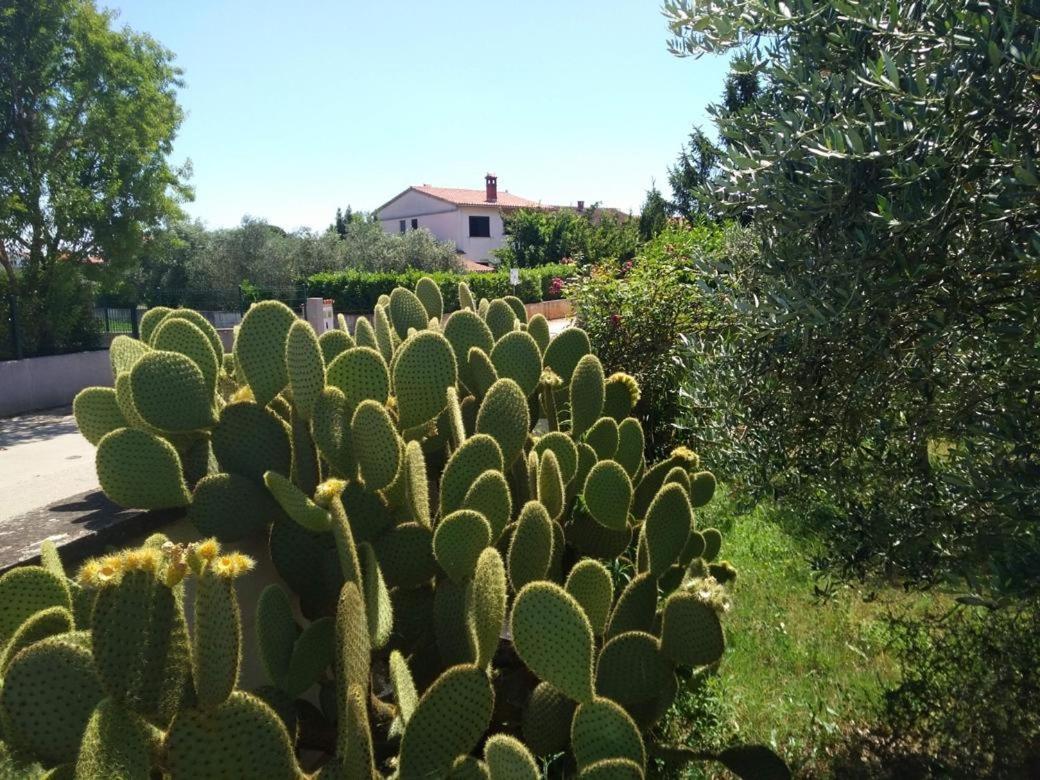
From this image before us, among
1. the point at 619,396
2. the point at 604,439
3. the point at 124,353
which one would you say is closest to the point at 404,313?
the point at 619,396

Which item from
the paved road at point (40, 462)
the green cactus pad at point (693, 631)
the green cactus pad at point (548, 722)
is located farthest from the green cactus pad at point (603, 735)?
the paved road at point (40, 462)

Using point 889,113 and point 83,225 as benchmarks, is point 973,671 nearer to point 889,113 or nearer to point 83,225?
point 889,113

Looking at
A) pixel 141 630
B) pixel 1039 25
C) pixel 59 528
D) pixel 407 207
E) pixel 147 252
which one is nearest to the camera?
pixel 141 630

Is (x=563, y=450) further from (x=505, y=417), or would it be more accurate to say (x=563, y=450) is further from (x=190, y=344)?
(x=190, y=344)

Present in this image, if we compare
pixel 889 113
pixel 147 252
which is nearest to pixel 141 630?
pixel 889 113

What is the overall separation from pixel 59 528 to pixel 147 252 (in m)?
14.5

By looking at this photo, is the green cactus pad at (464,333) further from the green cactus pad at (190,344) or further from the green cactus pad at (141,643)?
the green cactus pad at (141,643)

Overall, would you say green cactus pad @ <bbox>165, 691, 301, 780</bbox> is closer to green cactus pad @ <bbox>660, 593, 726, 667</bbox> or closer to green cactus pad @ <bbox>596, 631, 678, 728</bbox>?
green cactus pad @ <bbox>596, 631, 678, 728</bbox>

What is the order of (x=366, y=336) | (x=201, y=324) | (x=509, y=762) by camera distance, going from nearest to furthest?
(x=509, y=762), (x=201, y=324), (x=366, y=336)

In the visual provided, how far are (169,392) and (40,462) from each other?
9.13 metres

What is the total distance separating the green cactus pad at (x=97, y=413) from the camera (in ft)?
10.2

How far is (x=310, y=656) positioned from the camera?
2301mm

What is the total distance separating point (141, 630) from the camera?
160 centimetres

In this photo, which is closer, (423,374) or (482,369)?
(423,374)
